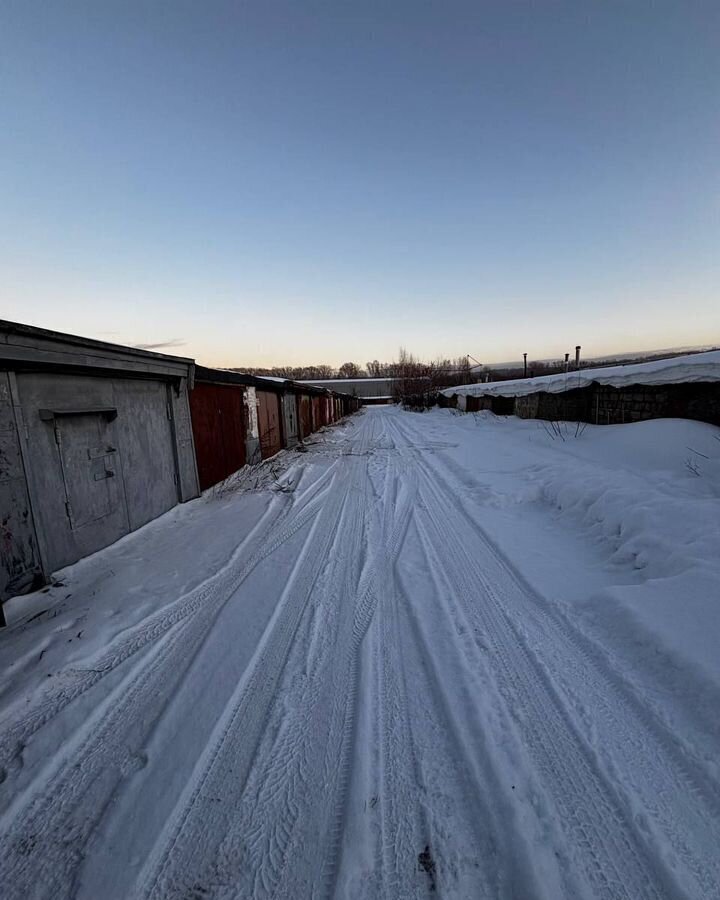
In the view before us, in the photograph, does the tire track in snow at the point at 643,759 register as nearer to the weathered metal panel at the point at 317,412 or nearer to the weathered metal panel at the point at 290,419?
the weathered metal panel at the point at 290,419

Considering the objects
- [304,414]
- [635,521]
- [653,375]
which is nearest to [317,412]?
[304,414]

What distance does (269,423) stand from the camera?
39.7 feet

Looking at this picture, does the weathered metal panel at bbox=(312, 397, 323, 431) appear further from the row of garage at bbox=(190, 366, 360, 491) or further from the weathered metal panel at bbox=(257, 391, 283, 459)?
the weathered metal panel at bbox=(257, 391, 283, 459)

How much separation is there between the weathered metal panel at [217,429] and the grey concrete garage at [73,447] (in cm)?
107

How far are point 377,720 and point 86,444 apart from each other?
4635mm

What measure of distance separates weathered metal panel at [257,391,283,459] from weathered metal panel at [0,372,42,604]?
7291mm

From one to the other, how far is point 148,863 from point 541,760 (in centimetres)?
189

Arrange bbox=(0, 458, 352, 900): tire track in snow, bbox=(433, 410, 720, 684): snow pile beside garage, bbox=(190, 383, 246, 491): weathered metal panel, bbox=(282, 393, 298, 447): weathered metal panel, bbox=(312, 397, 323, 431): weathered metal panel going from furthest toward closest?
1. bbox=(312, 397, 323, 431): weathered metal panel
2. bbox=(282, 393, 298, 447): weathered metal panel
3. bbox=(190, 383, 246, 491): weathered metal panel
4. bbox=(433, 410, 720, 684): snow pile beside garage
5. bbox=(0, 458, 352, 900): tire track in snow

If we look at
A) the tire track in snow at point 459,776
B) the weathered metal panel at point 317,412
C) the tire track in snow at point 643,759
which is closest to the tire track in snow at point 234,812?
the tire track in snow at point 459,776

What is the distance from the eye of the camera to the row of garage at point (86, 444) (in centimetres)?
370

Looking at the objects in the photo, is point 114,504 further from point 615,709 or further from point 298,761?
point 615,709

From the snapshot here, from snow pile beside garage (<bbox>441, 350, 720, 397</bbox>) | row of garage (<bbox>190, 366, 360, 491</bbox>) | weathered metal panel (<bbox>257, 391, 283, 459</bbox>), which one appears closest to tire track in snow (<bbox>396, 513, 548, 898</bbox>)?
row of garage (<bbox>190, 366, 360, 491</bbox>)

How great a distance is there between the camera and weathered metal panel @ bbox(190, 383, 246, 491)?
7574mm

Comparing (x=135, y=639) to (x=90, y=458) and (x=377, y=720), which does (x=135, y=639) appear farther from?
(x=90, y=458)
